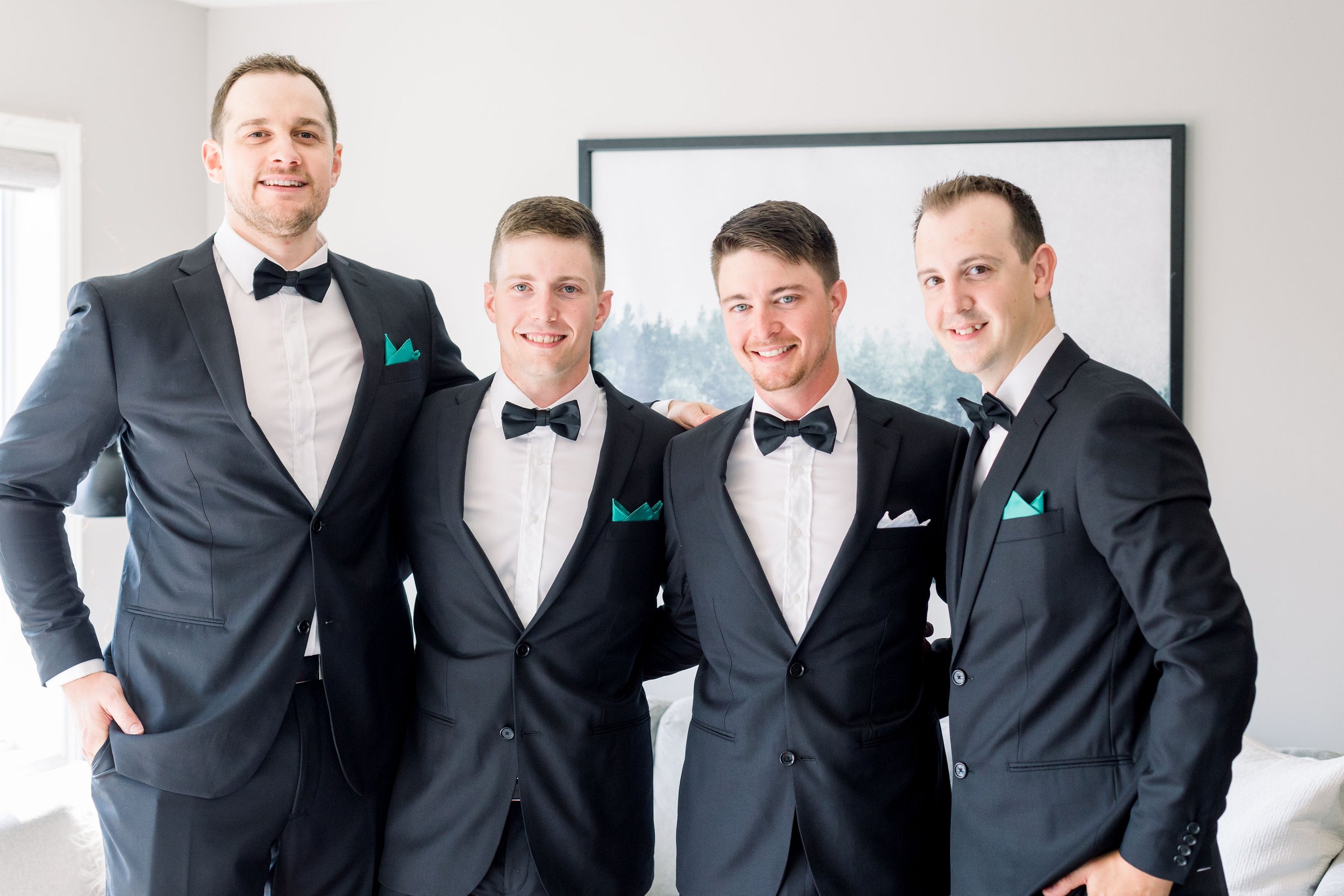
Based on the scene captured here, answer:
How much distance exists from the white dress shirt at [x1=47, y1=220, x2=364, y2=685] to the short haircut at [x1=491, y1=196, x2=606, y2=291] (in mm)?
349

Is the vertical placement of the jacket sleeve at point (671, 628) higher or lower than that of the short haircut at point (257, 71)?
lower

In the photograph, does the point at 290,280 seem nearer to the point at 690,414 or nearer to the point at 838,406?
the point at 690,414

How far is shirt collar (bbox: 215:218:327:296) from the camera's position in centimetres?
209

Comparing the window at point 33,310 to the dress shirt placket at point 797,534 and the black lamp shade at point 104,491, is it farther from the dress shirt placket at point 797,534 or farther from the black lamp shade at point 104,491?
the dress shirt placket at point 797,534

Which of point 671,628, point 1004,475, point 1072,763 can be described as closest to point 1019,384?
point 1004,475

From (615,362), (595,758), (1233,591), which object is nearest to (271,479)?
(595,758)

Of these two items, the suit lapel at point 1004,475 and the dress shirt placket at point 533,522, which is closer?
the suit lapel at point 1004,475

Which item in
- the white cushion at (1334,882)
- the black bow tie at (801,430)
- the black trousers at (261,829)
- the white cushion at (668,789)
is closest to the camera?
the black trousers at (261,829)

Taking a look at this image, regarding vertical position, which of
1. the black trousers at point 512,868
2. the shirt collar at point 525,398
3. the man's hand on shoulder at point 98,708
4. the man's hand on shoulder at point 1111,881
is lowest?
the black trousers at point 512,868

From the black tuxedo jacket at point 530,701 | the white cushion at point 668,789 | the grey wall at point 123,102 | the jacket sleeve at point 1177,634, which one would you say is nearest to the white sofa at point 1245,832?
the white cushion at point 668,789

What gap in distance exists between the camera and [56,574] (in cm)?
199

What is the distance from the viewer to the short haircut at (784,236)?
2.06 m

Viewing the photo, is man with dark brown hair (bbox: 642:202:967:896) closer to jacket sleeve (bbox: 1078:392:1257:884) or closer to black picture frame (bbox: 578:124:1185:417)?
jacket sleeve (bbox: 1078:392:1257:884)

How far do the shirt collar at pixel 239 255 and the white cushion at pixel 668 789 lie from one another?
1761 millimetres
